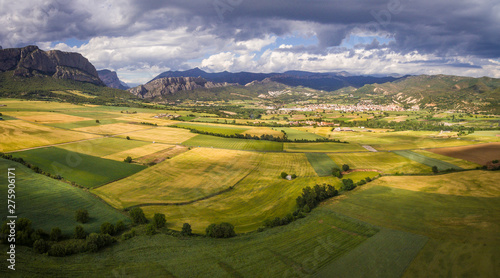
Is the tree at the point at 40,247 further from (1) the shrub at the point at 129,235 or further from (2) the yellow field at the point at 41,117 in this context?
(2) the yellow field at the point at 41,117

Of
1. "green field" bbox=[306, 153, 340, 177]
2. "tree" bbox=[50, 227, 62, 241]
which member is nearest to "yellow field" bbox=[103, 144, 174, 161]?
"tree" bbox=[50, 227, 62, 241]

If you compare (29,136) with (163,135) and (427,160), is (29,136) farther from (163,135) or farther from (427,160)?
(427,160)

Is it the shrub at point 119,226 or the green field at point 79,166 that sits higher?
the green field at point 79,166

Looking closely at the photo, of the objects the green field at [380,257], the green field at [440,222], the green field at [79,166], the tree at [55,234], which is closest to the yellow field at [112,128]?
the green field at [79,166]

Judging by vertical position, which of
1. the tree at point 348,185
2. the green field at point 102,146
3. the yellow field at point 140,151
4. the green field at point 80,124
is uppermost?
the green field at point 80,124

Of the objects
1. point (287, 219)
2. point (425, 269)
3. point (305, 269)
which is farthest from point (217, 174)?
point (425, 269)

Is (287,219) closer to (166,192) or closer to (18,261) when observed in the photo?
(166,192)

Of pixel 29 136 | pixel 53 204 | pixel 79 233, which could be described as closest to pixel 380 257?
pixel 79 233
